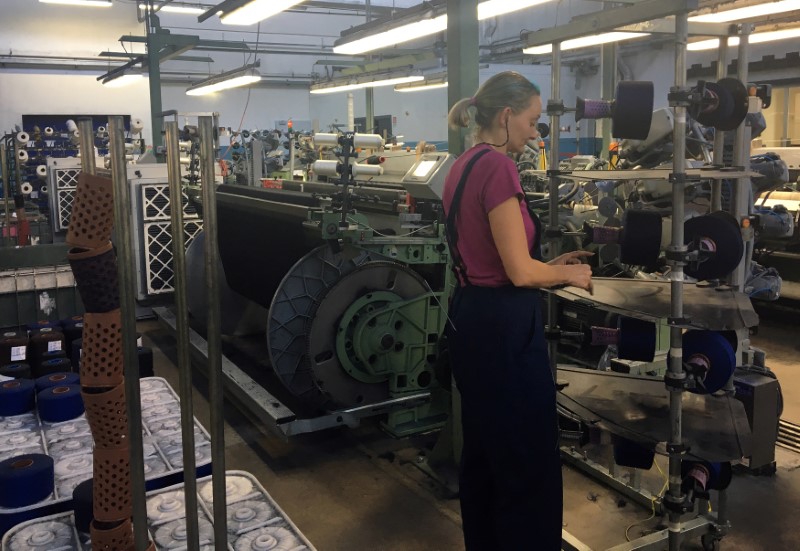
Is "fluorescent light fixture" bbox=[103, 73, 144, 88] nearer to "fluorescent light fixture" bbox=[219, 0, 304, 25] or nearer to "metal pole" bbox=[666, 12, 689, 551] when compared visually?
"fluorescent light fixture" bbox=[219, 0, 304, 25]

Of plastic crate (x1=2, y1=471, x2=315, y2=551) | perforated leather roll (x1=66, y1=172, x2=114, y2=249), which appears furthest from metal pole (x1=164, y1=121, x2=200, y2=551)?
plastic crate (x1=2, y1=471, x2=315, y2=551)

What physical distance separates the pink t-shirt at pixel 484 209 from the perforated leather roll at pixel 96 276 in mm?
840

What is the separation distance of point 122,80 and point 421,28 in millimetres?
8258

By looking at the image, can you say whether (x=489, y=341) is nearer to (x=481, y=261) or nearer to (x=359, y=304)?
(x=481, y=261)

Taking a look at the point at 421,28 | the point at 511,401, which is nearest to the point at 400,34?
the point at 421,28

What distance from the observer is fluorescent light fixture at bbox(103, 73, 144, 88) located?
10.3 meters

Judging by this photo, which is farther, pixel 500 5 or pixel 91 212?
pixel 500 5

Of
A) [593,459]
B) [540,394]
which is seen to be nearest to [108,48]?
[593,459]

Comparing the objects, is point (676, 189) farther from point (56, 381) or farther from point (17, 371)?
point (17, 371)

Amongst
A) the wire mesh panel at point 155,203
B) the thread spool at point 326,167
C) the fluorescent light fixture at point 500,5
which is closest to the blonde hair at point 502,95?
the thread spool at point 326,167

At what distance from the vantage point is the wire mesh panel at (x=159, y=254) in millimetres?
5691

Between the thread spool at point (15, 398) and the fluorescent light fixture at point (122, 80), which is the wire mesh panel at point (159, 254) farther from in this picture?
the fluorescent light fixture at point (122, 80)

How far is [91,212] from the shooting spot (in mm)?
1502

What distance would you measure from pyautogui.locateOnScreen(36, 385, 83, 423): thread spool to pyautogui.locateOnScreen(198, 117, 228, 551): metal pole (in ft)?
5.05
